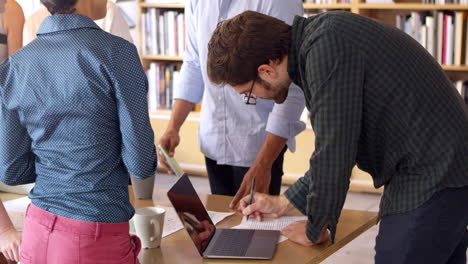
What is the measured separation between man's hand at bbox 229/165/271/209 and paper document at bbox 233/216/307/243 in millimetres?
164

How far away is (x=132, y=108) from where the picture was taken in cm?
138

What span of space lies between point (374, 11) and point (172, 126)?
2.70 m

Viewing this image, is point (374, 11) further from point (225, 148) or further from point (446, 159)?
point (446, 159)

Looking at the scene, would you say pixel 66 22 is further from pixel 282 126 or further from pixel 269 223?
→ pixel 282 126

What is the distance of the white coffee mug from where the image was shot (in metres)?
1.68

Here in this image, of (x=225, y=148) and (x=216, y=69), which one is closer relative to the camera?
(x=216, y=69)

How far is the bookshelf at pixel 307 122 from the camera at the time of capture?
4387 millimetres

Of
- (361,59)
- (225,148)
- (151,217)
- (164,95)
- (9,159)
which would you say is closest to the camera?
(361,59)

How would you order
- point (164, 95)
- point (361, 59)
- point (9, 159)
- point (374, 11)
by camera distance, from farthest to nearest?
1. point (164, 95)
2. point (374, 11)
3. point (9, 159)
4. point (361, 59)

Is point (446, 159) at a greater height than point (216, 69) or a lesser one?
lesser

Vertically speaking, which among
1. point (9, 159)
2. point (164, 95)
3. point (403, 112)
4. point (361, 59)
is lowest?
point (164, 95)

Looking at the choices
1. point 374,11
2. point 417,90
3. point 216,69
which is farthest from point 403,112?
point 374,11

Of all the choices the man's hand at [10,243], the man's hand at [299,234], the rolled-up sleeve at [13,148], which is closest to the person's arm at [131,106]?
the rolled-up sleeve at [13,148]

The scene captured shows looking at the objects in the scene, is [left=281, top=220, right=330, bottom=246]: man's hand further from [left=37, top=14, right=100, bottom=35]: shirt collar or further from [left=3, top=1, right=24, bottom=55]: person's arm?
[left=3, top=1, right=24, bottom=55]: person's arm
